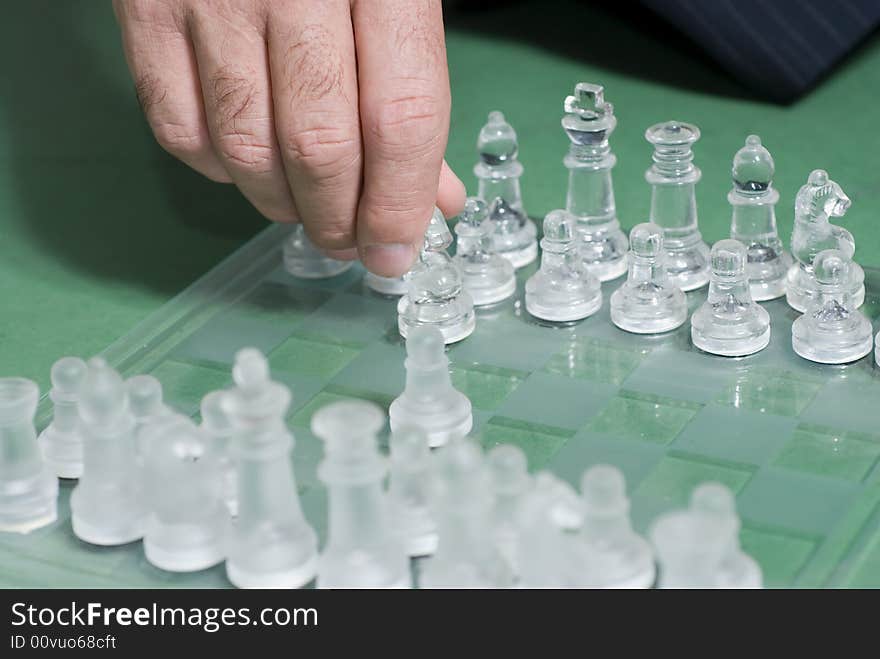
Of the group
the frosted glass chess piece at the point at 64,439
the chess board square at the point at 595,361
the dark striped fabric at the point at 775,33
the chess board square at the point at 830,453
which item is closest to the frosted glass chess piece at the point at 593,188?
the chess board square at the point at 595,361

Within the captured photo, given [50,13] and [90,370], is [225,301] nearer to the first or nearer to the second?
[90,370]

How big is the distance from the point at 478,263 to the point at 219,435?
0.45 metres

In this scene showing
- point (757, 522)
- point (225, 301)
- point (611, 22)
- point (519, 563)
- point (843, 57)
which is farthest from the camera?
point (611, 22)

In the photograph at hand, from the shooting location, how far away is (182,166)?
1.94 meters

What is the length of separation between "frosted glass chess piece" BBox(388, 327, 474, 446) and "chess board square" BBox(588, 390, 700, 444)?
0.38 feet

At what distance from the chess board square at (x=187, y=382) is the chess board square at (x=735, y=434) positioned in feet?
1.38

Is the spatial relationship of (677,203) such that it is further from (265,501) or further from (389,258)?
(265,501)

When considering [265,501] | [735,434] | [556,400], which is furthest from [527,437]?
[265,501]

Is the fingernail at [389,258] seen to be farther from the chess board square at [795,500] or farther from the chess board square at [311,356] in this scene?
the chess board square at [795,500]

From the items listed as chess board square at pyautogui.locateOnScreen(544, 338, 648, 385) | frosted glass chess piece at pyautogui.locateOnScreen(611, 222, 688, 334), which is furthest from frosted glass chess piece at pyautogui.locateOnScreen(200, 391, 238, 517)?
frosted glass chess piece at pyautogui.locateOnScreen(611, 222, 688, 334)

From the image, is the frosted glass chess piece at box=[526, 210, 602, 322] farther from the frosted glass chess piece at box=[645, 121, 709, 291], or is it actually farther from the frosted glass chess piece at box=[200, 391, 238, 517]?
the frosted glass chess piece at box=[200, 391, 238, 517]

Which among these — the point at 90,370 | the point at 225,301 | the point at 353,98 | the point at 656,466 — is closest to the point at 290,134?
the point at 353,98

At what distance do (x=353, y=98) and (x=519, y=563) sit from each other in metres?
0.51

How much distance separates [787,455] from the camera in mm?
1306
